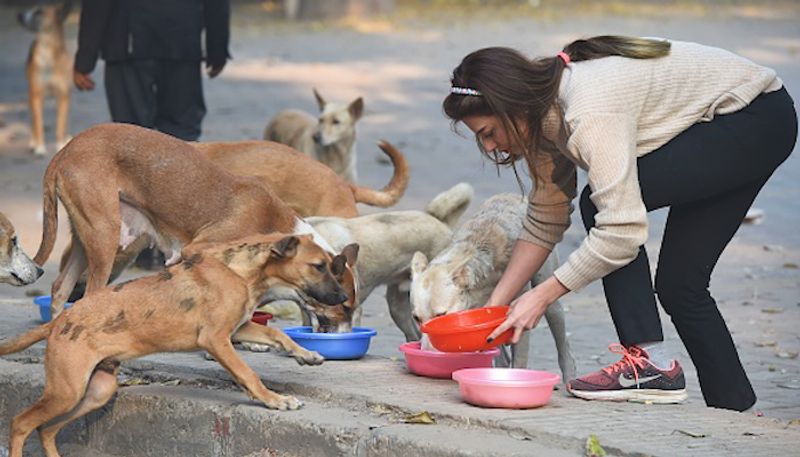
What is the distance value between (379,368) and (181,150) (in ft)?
5.28

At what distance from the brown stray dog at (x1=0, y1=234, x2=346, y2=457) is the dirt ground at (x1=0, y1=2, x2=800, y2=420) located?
0.83m

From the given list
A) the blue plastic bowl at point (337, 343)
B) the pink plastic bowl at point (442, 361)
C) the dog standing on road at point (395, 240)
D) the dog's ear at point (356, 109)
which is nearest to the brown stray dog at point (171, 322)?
the pink plastic bowl at point (442, 361)

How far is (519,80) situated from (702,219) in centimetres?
84

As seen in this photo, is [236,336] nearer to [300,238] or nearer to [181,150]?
[300,238]

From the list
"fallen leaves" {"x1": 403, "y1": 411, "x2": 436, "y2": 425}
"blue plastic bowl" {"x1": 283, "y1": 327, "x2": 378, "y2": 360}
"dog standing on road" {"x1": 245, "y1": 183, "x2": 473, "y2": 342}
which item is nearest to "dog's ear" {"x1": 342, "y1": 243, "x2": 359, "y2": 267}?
"blue plastic bowl" {"x1": 283, "y1": 327, "x2": 378, "y2": 360}

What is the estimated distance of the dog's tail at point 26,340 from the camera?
16.8ft

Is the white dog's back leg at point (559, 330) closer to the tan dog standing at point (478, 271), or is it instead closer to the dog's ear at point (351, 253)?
the tan dog standing at point (478, 271)

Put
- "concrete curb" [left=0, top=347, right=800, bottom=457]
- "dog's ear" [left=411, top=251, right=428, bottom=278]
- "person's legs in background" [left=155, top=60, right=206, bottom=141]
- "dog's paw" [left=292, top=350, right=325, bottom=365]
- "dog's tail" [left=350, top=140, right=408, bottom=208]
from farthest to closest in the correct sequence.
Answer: "person's legs in background" [left=155, top=60, right=206, bottom=141], "dog's tail" [left=350, top=140, right=408, bottom=208], "dog's ear" [left=411, top=251, right=428, bottom=278], "dog's paw" [left=292, top=350, right=325, bottom=365], "concrete curb" [left=0, top=347, right=800, bottom=457]

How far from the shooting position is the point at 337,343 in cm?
575

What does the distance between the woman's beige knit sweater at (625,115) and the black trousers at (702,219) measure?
0.05 m

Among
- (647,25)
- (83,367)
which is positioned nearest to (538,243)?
(83,367)

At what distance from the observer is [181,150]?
6547 mm

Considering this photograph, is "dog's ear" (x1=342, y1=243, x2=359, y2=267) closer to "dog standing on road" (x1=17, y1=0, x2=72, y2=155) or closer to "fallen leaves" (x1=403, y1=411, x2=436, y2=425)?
"fallen leaves" (x1=403, y1=411, x2=436, y2=425)

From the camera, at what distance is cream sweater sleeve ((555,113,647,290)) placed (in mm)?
4383
